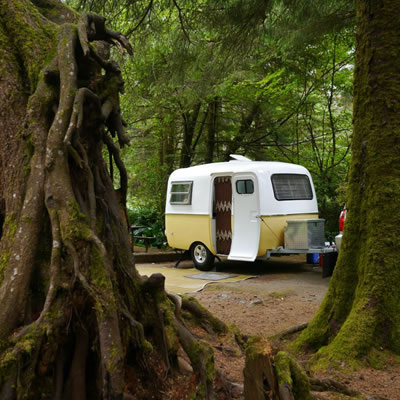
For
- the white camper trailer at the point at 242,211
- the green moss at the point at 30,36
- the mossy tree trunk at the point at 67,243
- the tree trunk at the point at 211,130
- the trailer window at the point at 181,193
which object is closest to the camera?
the mossy tree trunk at the point at 67,243

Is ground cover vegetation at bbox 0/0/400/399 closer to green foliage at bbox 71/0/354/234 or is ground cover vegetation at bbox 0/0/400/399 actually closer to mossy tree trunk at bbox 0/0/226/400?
mossy tree trunk at bbox 0/0/226/400

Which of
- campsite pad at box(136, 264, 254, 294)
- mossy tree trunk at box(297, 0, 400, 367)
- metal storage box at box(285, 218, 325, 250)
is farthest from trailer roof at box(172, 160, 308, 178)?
mossy tree trunk at box(297, 0, 400, 367)

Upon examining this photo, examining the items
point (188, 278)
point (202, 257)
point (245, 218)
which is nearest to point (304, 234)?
point (245, 218)

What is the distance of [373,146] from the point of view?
16.5 ft

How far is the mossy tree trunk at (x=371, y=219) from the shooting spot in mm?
4664

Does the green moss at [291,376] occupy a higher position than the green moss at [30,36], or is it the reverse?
the green moss at [30,36]

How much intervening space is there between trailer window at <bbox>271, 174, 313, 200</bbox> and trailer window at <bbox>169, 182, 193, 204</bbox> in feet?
7.77

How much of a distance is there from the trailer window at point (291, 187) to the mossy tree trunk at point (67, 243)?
786 centimetres

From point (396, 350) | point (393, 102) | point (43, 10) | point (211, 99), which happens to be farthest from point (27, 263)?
point (211, 99)

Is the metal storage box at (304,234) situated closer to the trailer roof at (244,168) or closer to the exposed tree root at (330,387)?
the trailer roof at (244,168)

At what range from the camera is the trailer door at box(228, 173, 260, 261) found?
10977 mm

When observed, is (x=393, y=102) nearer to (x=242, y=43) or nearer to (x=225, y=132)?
(x=242, y=43)

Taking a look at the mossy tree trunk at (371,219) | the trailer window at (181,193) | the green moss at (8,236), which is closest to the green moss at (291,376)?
the mossy tree trunk at (371,219)

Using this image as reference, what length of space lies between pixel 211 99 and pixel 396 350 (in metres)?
12.2
